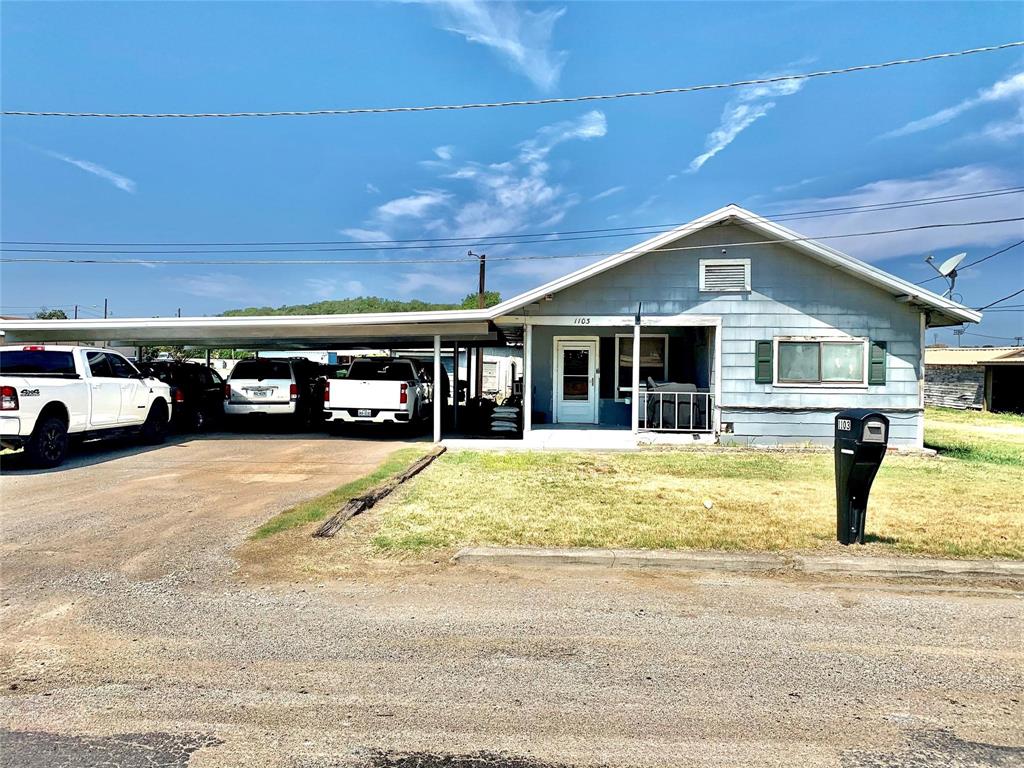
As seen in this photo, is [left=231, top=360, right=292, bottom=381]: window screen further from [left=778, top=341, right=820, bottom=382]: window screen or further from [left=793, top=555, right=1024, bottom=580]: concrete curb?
[left=793, top=555, right=1024, bottom=580]: concrete curb

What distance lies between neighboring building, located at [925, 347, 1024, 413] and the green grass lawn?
57.4 ft

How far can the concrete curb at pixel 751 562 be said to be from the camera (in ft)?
16.8

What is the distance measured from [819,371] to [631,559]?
9.58 m

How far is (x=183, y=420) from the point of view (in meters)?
15.2

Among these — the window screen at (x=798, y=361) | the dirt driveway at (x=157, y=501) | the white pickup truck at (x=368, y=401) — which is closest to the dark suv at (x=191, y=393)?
the dirt driveway at (x=157, y=501)

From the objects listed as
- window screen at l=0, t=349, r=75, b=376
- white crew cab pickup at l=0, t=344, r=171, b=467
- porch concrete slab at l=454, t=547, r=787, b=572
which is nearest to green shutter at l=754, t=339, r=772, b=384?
porch concrete slab at l=454, t=547, r=787, b=572

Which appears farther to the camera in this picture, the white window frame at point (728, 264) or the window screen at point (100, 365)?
the white window frame at point (728, 264)

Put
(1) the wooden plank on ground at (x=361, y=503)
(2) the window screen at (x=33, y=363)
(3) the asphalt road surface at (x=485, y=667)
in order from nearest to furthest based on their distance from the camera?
(3) the asphalt road surface at (x=485, y=667), (1) the wooden plank on ground at (x=361, y=503), (2) the window screen at (x=33, y=363)

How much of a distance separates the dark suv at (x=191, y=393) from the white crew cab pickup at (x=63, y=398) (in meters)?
2.42

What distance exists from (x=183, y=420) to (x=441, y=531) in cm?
1166

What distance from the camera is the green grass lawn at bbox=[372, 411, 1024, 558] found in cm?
585

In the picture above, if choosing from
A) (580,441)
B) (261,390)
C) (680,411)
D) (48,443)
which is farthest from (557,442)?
(48,443)

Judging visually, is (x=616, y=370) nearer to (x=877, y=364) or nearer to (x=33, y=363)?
(x=877, y=364)

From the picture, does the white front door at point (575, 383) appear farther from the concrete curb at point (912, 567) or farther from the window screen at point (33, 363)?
the concrete curb at point (912, 567)
